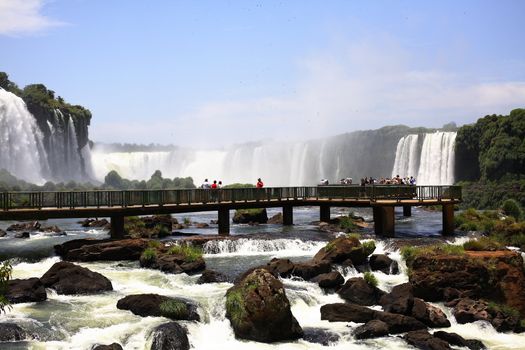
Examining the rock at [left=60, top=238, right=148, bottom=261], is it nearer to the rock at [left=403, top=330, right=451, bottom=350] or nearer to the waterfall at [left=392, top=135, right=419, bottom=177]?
the rock at [left=403, top=330, right=451, bottom=350]

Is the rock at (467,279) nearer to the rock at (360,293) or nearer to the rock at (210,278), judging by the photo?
the rock at (360,293)

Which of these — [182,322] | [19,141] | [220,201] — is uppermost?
[19,141]

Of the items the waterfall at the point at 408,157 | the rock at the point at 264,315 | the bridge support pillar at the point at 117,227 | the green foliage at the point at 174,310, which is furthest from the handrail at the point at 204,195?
the waterfall at the point at 408,157

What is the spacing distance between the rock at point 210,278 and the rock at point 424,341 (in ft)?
26.3

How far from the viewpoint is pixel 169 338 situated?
54.9 ft

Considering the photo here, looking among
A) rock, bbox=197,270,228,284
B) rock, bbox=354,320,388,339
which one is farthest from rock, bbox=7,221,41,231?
rock, bbox=354,320,388,339

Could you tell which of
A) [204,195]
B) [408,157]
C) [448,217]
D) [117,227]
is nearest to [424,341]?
[117,227]

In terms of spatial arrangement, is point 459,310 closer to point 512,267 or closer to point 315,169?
point 512,267

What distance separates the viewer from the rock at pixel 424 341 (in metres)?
17.1

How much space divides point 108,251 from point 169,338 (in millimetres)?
12067

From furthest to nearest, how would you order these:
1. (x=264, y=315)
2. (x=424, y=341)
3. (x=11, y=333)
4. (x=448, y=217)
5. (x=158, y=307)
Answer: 1. (x=448, y=217)
2. (x=158, y=307)
3. (x=264, y=315)
4. (x=424, y=341)
5. (x=11, y=333)

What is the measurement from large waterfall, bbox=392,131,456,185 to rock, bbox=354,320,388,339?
6521 centimetres

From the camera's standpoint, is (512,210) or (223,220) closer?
(223,220)

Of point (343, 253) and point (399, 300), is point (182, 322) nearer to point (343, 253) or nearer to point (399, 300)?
point (399, 300)
